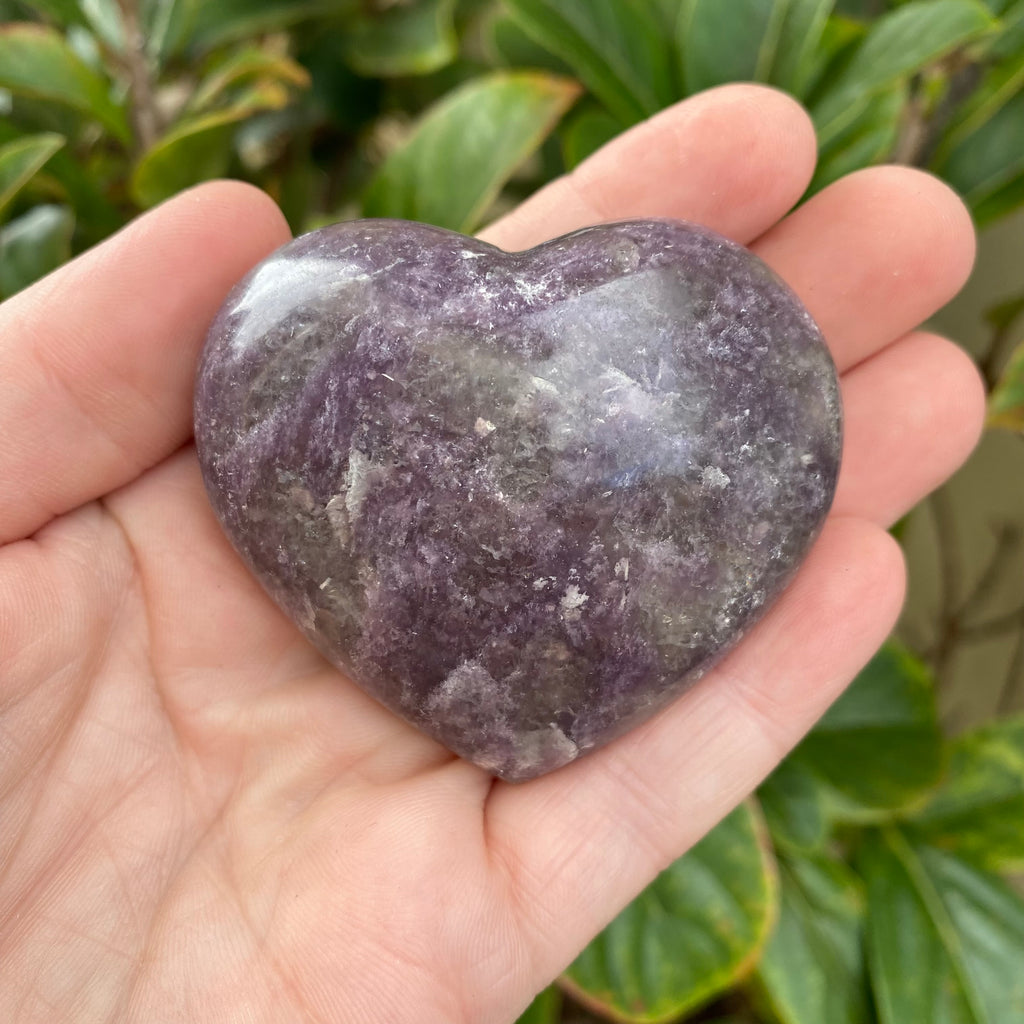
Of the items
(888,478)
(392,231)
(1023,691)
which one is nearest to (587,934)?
(888,478)

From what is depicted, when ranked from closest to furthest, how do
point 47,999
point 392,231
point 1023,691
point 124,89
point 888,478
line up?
point 47,999 → point 392,231 → point 888,478 → point 124,89 → point 1023,691

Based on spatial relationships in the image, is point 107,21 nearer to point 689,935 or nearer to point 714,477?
point 714,477

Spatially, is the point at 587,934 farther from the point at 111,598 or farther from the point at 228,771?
the point at 111,598

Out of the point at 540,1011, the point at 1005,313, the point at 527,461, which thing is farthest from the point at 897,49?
the point at 540,1011

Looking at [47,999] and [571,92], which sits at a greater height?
[571,92]

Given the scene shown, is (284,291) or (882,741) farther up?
(284,291)

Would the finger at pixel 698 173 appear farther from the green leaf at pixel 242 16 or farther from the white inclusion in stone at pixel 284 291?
the green leaf at pixel 242 16

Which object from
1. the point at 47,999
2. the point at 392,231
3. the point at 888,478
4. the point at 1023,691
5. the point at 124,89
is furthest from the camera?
the point at 1023,691
